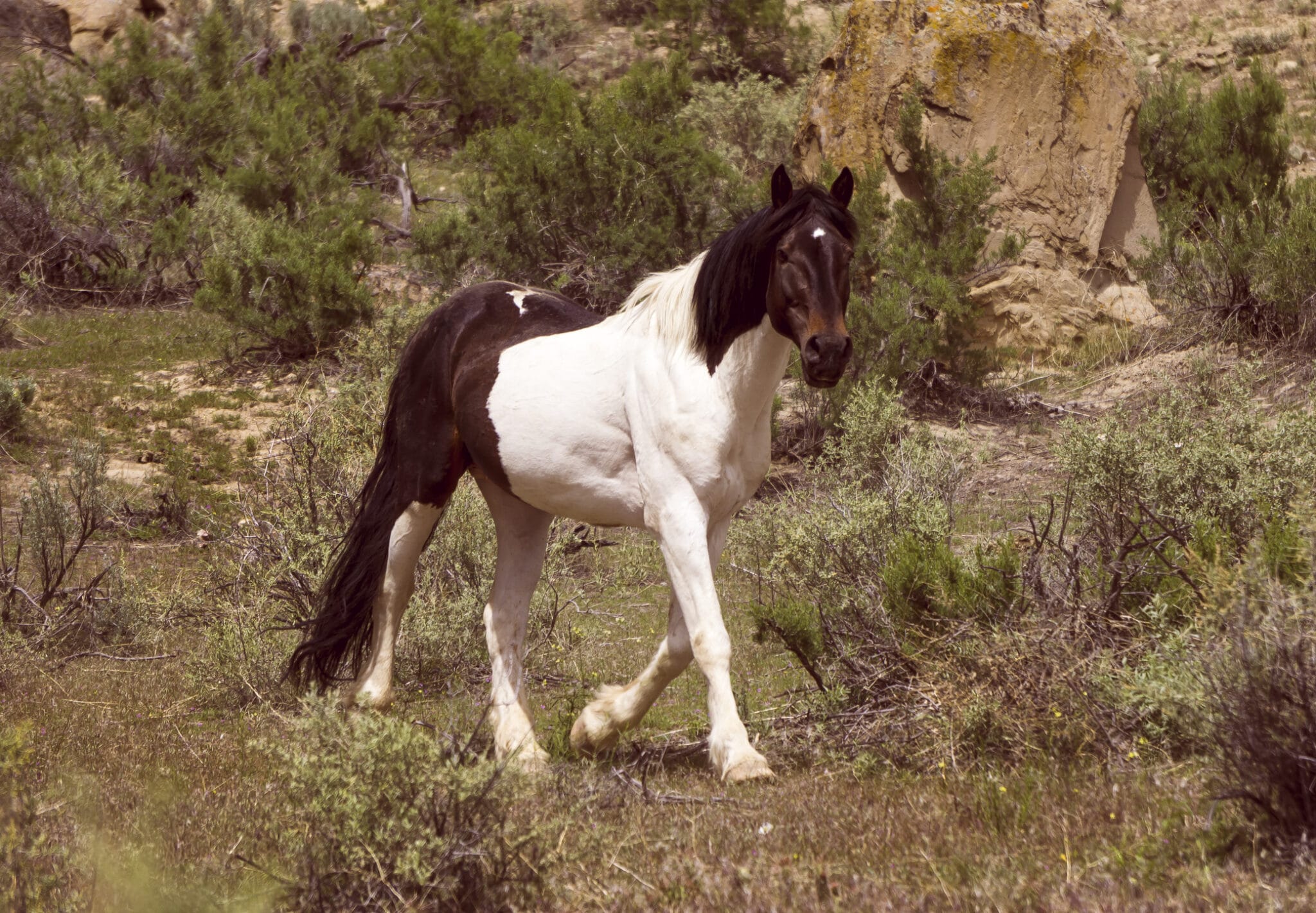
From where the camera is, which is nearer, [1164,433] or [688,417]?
[688,417]

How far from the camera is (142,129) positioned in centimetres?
2070

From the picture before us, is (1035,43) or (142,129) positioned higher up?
(1035,43)

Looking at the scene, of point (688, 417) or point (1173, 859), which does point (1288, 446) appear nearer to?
point (688, 417)

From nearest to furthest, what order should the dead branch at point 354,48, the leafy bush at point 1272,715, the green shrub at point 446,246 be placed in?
the leafy bush at point 1272,715 < the green shrub at point 446,246 < the dead branch at point 354,48

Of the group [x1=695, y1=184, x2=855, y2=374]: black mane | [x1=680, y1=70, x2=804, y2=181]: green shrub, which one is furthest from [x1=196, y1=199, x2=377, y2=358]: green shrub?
[x1=695, y1=184, x2=855, y2=374]: black mane

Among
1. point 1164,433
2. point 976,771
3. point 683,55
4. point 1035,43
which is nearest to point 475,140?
point 683,55

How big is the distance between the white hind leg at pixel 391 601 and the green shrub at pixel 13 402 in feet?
27.5

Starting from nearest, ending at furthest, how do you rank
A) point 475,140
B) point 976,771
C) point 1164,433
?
point 976,771, point 1164,433, point 475,140

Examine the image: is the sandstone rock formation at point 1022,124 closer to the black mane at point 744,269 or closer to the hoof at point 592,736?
the black mane at point 744,269

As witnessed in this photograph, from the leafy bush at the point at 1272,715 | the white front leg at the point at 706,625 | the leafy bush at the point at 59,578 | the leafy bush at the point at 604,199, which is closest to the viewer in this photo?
the leafy bush at the point at 1272,715

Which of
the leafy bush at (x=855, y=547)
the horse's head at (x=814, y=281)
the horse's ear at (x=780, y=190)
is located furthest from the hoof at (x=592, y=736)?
the horse's ear at (x=780, y=190)

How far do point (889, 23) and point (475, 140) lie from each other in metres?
6.00

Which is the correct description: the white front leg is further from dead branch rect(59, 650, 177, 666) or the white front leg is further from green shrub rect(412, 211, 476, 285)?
green shrub rect(412, 211, 476, 285)

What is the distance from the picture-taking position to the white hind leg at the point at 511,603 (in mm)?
5891
